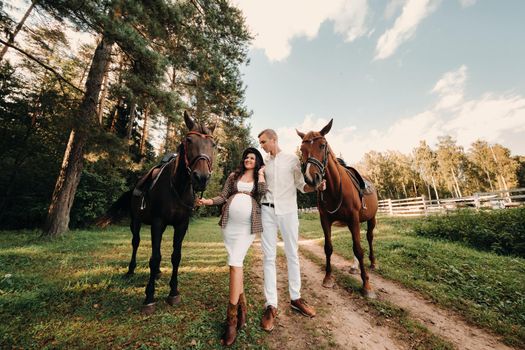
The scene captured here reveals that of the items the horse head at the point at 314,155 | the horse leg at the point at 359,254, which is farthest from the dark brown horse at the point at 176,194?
the horse leg at the point at 359,254

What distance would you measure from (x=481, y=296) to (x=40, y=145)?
20875 mm

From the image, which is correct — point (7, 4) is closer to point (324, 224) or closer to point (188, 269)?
point (188, 269)

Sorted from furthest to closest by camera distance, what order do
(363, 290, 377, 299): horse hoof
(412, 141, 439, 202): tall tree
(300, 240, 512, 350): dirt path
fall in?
(412, 141, 439, 202): tall tree < (363, 290, 377, 299): horse hoof < (300, 240, 512, 350): dirt path

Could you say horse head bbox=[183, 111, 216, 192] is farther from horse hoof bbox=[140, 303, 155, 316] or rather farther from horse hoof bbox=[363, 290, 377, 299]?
horse hoof bbox=[363, 290, 377, 299]

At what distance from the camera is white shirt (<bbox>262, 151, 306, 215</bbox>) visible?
3.31 metres

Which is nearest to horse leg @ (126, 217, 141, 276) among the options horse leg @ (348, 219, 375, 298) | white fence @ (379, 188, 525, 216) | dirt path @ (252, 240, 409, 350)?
dirt path @ (252, 240, 409, 350)

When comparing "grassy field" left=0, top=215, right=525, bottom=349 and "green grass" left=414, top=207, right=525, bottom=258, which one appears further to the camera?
"green grass" left=414, top=207, right=525, bottom=258

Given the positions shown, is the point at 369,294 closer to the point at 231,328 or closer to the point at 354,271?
the point at 354,271

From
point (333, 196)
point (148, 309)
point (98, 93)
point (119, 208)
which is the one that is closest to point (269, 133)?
point (333, 196)

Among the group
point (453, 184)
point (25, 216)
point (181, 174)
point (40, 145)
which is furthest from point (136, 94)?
point (453, 184)

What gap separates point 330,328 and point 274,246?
136 centimetres

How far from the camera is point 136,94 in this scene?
8086 mm

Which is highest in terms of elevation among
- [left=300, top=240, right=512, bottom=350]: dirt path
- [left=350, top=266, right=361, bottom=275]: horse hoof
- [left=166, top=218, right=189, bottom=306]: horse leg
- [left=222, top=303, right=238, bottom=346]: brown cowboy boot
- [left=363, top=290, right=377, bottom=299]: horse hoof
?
[left=166, top=218, right=189, bottom=306]: horse leg

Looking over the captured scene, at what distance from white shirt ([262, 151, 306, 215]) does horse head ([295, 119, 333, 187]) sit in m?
0.18
